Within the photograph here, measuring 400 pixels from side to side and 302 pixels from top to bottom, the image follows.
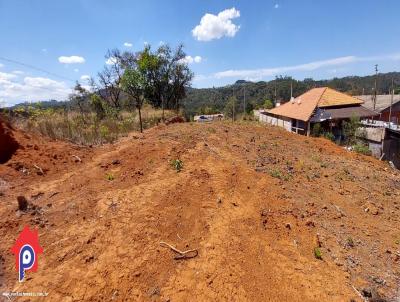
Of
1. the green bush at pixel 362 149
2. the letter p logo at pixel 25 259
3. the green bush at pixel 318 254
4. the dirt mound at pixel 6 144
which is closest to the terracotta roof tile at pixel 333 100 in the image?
the green bush at pixel 362 149

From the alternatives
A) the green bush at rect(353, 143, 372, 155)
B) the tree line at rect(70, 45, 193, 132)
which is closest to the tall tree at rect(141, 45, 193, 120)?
the tree line at rect(70, 45, 193, 132)

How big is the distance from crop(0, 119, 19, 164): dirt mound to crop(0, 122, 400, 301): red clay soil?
0.23m

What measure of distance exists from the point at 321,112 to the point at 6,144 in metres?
17.8

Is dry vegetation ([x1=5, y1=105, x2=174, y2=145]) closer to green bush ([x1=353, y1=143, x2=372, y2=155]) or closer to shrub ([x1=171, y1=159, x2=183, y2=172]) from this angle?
shrub ([x1=171, y1=159, x2=183, y2=172])

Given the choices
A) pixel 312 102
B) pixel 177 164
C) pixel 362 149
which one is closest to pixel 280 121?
pixel 312 102

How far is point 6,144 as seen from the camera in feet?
22.2

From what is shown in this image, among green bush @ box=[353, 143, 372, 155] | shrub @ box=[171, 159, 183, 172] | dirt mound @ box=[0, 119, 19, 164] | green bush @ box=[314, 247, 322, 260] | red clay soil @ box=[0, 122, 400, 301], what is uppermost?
dirt mound @ box=[0, 119, 19, 164]

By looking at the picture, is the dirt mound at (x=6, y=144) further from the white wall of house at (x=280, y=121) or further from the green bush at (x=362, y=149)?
the white wall of house at (x=280, y=121)

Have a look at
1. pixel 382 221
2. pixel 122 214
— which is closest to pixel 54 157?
pixel 122 214

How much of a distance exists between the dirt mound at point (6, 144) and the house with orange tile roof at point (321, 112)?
15.9m

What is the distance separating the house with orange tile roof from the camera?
18247 millimetres

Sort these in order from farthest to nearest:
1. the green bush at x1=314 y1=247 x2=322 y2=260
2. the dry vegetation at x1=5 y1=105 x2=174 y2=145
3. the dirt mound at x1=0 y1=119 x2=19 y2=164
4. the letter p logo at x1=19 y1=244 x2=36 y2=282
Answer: the dry vegetation at x1=5 y1=105 x2=174 y2=145, the dirt mound at x1=0 y1=119 x2=19 y2=164, the green bush at x1=314 y1=247 x2=322 y2=260, the letter p logo at x1=19 y1=244 x2=36 y2=282

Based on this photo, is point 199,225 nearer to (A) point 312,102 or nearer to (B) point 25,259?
(B) point 25,259

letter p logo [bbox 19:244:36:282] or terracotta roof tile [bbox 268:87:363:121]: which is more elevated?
terracotta roof tile [bbox 268:87:363:121]
